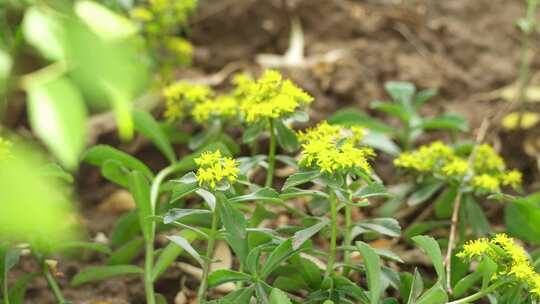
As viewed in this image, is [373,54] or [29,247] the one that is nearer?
[29,247]

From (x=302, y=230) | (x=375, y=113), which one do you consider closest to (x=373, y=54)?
(x=375, y=113)

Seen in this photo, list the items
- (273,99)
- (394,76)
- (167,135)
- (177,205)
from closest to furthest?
(273,99), (177,205), (167,135), (394,76)

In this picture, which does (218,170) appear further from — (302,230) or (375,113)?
(375,113)

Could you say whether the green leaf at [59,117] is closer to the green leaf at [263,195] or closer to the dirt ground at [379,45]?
the green leaf at [263,195]

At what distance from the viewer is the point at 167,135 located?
2.23 meters

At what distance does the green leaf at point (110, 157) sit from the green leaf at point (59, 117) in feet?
3.82

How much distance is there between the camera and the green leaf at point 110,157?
1.85m

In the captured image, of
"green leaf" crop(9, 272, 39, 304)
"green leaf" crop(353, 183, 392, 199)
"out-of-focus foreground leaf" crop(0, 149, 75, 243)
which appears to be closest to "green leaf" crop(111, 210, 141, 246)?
"green leaf" crop(9, 272, 39, 304)

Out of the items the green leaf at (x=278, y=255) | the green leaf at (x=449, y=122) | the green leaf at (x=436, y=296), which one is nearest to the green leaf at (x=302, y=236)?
the green leaf at (x=278, y=255)

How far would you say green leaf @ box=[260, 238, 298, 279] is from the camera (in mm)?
1460

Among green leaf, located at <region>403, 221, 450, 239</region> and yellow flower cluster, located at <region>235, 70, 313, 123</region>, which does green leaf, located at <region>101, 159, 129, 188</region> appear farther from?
green leaf, located at <region>403, 221, 450, 239</region>

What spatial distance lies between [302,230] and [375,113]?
1204 millimetres

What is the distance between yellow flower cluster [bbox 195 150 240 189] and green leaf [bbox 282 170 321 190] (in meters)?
0.11

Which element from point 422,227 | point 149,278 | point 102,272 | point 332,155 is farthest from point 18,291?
point 422,227
